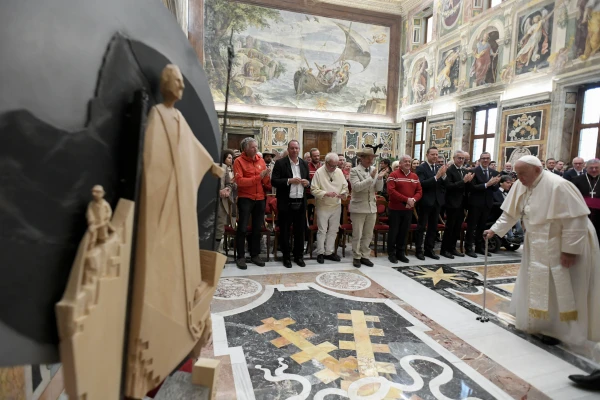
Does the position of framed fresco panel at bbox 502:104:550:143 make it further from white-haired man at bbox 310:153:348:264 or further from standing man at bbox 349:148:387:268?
white-haired man at bbox 310:153:348:264

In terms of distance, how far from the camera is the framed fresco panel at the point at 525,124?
363 inches

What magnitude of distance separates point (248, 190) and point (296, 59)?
36.9 feet

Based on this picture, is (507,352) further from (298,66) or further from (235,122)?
(298,66)

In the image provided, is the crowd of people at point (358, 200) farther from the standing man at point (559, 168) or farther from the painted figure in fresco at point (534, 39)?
the painted figure in fresco at point (534, 39)

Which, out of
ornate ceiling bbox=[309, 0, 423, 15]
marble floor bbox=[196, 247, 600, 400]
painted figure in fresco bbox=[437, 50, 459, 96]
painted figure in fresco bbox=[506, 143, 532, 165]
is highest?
ornate ceiling bbox=[309, 0, 423, 15]

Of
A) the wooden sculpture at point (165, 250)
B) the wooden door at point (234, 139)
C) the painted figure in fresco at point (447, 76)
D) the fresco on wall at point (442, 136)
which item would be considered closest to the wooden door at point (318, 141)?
the wooden door at point (234, 139)

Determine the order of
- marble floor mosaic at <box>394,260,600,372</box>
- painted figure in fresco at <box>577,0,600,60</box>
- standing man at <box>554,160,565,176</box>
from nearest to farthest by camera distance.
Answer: marble floor mosaic at <box>394,260,600,372</box> → painted figure in fresco at <box>577,0,600,60</box> → standing man at <box>554,160,565,176</box>

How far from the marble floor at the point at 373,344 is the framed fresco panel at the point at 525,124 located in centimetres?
657

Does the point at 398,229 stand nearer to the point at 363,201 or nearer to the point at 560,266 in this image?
the point at 363,201

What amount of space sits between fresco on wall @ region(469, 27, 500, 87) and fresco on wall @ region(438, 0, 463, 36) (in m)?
→ 1.42

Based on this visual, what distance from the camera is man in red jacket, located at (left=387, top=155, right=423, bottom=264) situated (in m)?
5.50

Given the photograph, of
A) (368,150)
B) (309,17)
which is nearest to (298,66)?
(309,17)

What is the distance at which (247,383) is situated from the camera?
2350mm

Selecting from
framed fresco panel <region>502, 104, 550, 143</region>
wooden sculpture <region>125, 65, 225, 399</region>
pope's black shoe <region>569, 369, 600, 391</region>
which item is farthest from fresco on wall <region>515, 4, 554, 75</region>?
wooden sculpture <region>125, 65, 225, 399</region>
